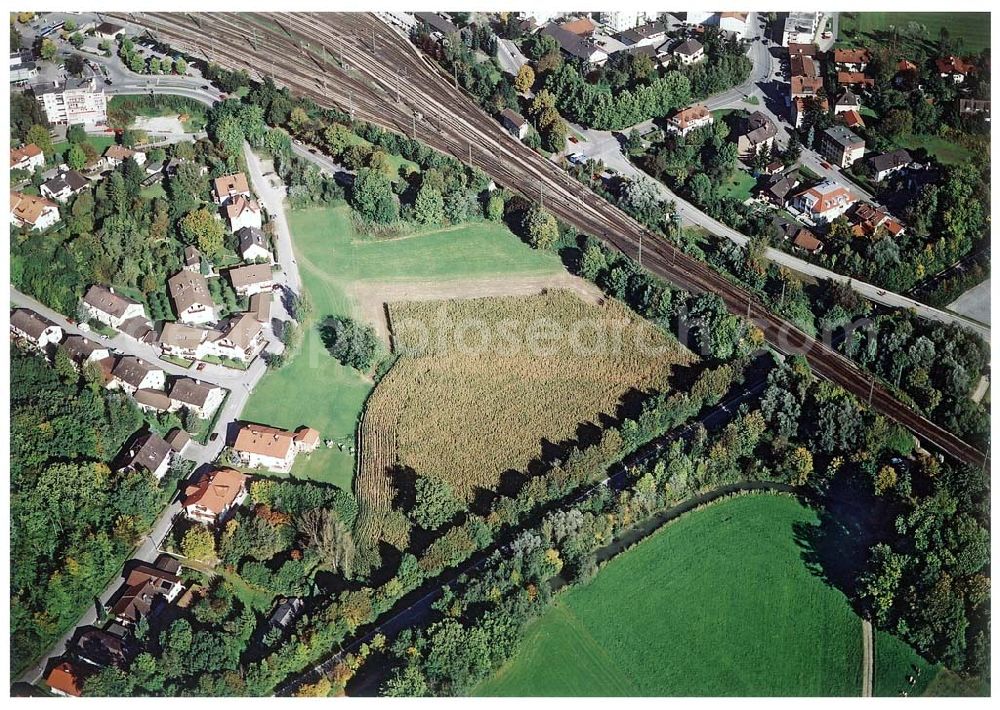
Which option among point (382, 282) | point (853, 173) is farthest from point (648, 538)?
point (853, 173)

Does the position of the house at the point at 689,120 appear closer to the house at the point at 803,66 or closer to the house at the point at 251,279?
the house at the point at 803,66

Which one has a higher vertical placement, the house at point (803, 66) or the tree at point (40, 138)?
the house at point (803, 66)

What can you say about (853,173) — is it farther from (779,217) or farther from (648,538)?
(648,538)

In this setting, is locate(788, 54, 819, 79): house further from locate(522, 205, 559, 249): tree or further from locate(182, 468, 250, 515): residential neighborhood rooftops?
locate(182, 468, 250, 515): residential neighborhood rooftops

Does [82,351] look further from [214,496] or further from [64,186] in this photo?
[64,186]

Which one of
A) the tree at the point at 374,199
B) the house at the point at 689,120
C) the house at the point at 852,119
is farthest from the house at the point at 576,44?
the tree at the point at 374,199

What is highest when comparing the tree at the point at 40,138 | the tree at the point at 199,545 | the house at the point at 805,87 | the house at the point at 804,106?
the house at the point at 805,87

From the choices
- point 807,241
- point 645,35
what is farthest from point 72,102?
point 807,241
